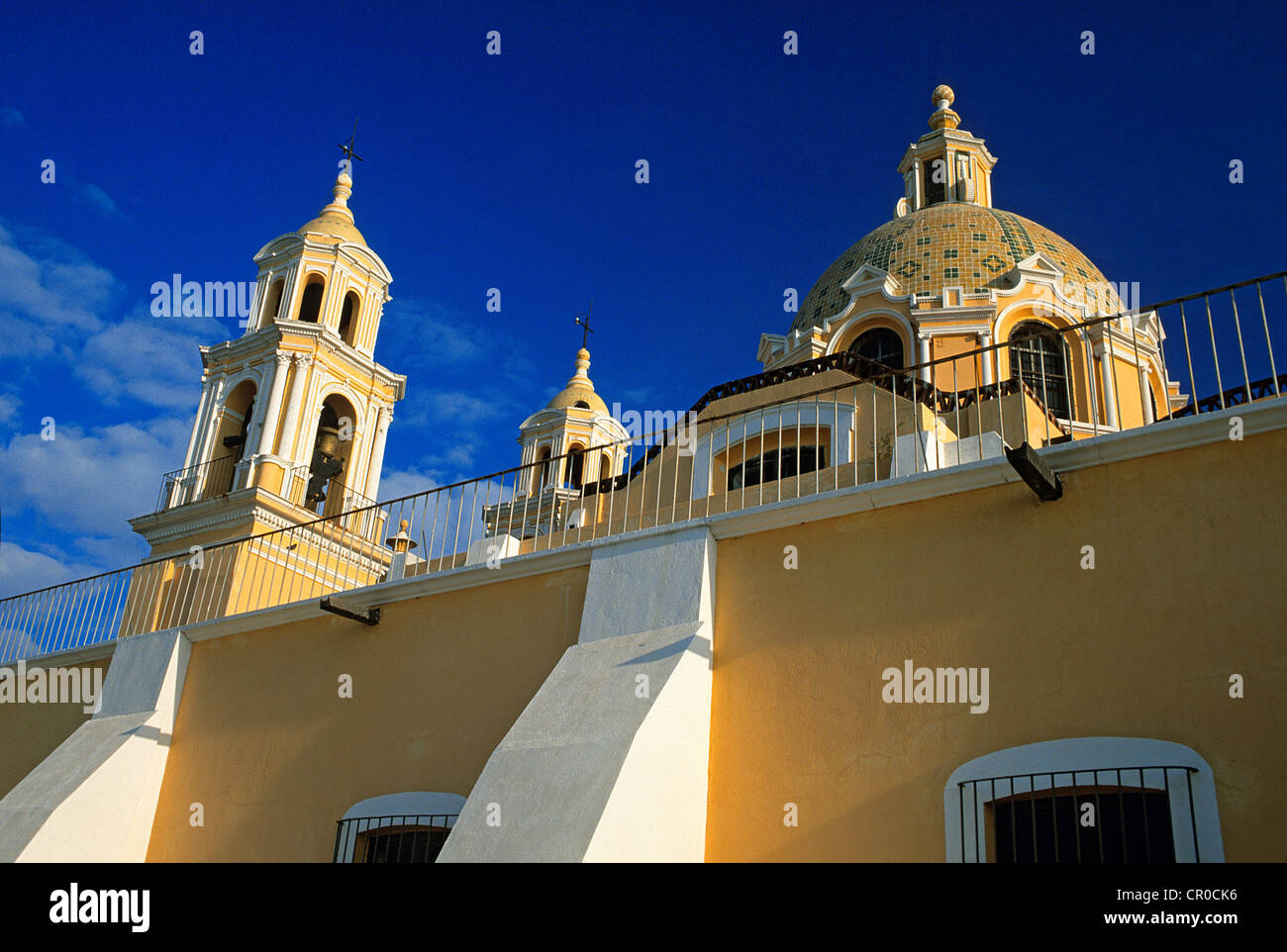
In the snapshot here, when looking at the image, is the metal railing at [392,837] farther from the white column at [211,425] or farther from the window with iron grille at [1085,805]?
the white column at [211,425]

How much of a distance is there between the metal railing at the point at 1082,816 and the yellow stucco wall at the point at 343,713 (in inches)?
127

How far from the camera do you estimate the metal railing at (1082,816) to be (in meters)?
5.49

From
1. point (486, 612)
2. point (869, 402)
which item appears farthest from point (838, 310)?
point (486, 612)

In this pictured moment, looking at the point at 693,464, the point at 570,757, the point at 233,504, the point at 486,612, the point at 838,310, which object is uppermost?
the point at 838,310

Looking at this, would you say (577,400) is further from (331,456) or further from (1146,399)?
(1146,399)

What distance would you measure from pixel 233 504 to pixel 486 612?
1426 cm

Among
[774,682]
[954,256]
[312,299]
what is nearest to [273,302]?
[312,299]

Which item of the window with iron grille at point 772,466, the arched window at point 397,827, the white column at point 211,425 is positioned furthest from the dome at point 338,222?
the arched window at point 397,827

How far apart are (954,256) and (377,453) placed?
482 inches

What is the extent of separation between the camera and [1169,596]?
5949 millimetres

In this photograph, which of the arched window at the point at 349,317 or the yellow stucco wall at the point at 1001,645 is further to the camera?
the arched window at the point at 349,317

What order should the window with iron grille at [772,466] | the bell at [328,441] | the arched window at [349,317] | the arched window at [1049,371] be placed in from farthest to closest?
the arched window at [349,317] → the bell at [328,441] → the arched window at [1049,371] → the window with iron grille at [772,466]
